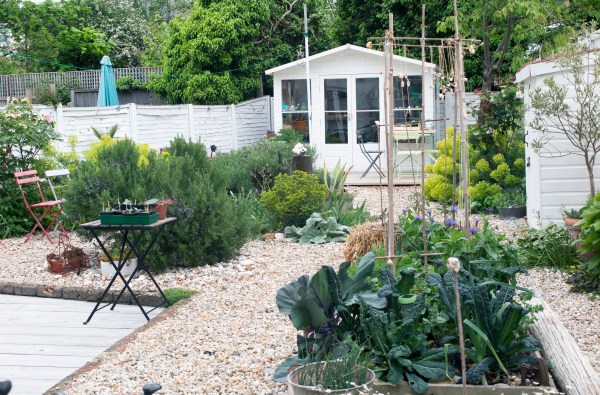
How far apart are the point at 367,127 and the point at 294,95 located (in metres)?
1.84

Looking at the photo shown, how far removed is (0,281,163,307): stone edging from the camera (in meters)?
6.86

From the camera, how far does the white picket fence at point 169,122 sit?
12.8 meters

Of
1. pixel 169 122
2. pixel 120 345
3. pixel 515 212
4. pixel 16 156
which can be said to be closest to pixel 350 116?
pixel 169 122

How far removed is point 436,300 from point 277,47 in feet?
63.6

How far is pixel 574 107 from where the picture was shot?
27.2ft

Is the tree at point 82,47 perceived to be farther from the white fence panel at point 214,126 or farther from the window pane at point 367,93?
the window pane at point 367,93

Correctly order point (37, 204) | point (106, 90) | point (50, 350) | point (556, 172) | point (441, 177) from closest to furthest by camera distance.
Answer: point (50, 350)
point (556, 172)
point (37, 204)
point (441, 177)
point (106, 90)

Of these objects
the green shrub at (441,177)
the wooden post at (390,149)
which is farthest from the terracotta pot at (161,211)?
the green shrub at (441,177)

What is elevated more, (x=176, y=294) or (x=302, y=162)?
(x=302, y=162)

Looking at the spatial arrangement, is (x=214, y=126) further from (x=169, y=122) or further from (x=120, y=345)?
(x=120, y=345)

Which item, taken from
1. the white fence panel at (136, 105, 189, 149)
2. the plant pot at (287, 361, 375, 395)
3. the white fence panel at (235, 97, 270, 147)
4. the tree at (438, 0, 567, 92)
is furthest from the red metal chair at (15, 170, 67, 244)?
the white fence panel at (235, 97, 270, 147)

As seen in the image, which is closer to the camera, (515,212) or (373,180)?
(515,212)

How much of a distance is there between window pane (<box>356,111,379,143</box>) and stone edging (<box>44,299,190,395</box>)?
1111 cm

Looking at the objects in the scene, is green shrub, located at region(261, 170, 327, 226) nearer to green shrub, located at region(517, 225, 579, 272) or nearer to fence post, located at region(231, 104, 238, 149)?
green shrub, located at region(517, 225, 579, 272)
